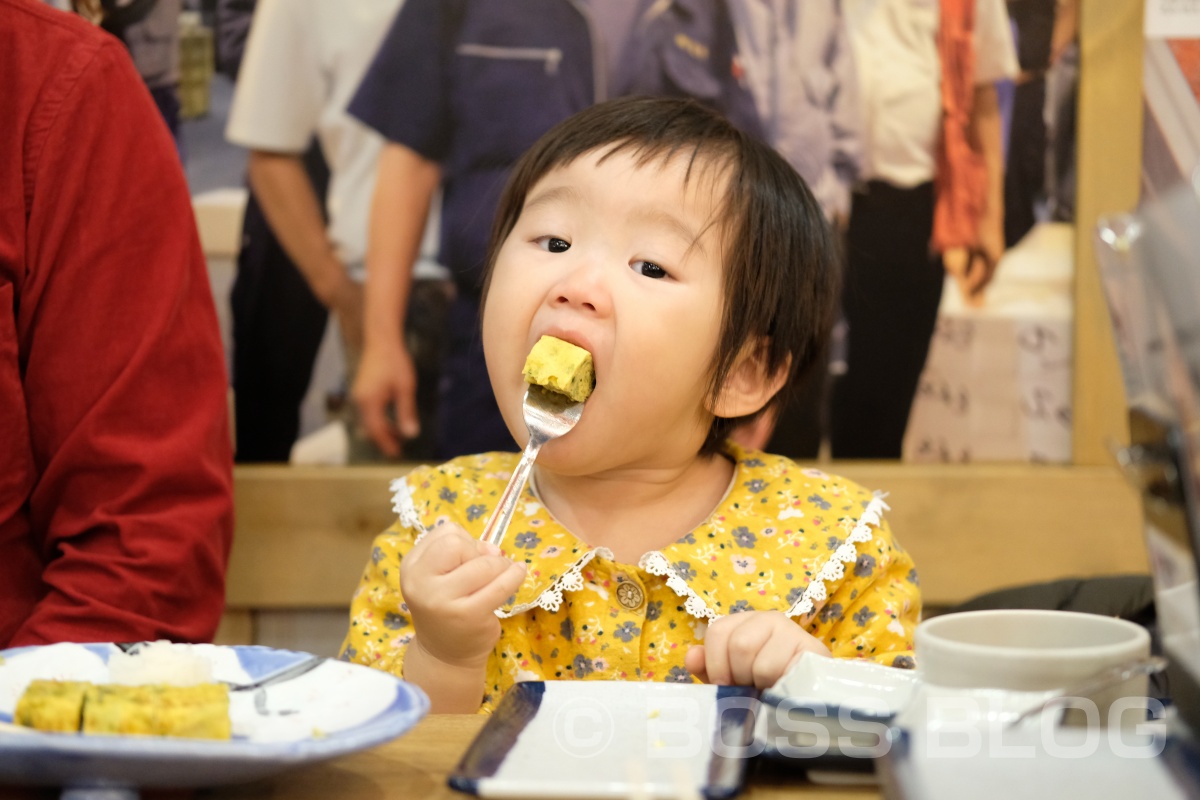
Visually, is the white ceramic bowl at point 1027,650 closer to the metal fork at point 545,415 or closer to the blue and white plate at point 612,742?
the blue and white plate at point 612,742

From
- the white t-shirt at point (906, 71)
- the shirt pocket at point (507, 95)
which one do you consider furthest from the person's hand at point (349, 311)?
the white t-shirt at point (906, 71)

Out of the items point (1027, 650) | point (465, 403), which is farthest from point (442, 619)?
point (465, 403)

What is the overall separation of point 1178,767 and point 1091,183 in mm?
1201

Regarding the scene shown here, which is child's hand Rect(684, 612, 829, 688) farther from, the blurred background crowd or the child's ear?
the blurred background crowd

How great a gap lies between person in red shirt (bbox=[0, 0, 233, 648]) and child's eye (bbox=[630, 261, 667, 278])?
51 centimetres

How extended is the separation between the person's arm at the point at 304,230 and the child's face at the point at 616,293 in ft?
1.70

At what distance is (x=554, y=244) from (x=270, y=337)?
25.4 inches

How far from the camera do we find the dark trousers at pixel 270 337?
1.65 meters

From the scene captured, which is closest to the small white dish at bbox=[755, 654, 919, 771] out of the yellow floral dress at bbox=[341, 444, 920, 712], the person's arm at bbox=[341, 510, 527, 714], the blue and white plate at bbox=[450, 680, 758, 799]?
the blue and white plate at bbox=[450, 680, 758, 799]

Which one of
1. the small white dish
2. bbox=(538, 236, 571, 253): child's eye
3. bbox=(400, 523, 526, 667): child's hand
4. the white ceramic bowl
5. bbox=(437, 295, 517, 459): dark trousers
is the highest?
bbox=(538, 236, 571, 253): child's eye

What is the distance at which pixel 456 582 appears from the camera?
0.94 m

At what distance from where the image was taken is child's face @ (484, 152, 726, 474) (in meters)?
1.12

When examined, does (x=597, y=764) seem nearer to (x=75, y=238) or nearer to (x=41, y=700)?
(x=41, y=700)

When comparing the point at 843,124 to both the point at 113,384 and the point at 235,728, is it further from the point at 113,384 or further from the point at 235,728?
the point at 235,728
